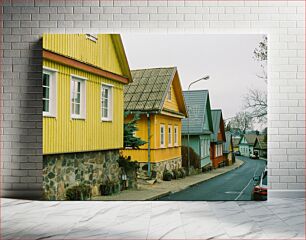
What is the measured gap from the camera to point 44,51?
5.71 metres

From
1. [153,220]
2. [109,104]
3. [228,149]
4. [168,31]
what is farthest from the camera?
[228,149]

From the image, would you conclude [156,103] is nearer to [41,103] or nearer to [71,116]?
[71,116]

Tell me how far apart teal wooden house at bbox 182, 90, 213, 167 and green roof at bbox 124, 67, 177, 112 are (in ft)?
1.03

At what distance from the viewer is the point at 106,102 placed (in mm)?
5902

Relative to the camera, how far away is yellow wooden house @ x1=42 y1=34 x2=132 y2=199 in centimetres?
→ 568

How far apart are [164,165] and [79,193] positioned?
1132mm

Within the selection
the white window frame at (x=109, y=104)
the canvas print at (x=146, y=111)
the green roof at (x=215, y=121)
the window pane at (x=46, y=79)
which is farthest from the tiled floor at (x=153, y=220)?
the window pane at (x=46, y=79)

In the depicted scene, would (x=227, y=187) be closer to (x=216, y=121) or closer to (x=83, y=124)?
(x=216, y=121)

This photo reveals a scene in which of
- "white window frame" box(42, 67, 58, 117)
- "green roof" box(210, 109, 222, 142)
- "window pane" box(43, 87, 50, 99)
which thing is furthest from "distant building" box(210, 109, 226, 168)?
"window pane" box(43, 87, 50, 99)

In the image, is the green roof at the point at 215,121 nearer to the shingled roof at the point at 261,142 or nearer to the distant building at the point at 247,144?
the distant building at the point at 247,144

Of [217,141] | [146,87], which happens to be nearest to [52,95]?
[146,87]

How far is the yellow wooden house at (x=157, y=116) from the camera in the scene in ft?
19.1

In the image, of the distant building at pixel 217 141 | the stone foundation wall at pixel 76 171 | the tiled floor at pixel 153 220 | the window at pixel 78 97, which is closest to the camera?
the tiled floor at pixel 153 220

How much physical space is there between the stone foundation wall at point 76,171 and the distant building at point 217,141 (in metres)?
1.29
